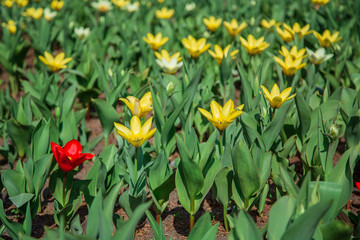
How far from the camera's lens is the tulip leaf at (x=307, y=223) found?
3.61 feet

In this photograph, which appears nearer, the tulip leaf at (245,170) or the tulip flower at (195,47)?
the tulip leaf at (245,170)

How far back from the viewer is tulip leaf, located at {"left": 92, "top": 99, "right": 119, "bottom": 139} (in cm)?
221

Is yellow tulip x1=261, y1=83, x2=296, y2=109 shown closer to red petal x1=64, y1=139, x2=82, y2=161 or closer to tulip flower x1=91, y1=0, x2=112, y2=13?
red petal x1=64, y1=139, x2=82, y2=161

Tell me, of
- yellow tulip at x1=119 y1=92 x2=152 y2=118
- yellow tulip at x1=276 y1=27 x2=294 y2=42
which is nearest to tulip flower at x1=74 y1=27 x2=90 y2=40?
yellow tulip at x1=276 y1=27 x2=294 y2=42

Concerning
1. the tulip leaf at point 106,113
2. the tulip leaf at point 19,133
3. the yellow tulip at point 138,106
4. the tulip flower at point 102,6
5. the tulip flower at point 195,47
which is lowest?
→ the tulip flower at point 102,6

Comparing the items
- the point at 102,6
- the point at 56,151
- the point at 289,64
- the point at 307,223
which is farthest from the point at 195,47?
the point at 102,6

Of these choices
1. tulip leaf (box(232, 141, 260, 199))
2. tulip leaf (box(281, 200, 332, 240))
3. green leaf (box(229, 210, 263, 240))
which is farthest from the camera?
tulip leaf (box(232, 141, 260, 199))

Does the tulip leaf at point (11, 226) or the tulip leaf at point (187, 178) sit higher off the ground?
the tulip leaf at point (187, 178)

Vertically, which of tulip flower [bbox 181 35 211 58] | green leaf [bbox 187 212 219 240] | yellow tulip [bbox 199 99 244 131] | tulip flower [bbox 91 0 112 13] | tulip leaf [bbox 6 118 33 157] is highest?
yellow tulip [bbox 199 99 244 131]

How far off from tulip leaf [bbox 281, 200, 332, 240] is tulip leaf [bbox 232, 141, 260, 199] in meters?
0.43

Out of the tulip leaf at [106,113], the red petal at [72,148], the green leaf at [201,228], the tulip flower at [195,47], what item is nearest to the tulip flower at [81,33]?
the tulip flower at [195,47]

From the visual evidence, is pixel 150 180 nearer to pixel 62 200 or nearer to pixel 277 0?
pixel 62 200

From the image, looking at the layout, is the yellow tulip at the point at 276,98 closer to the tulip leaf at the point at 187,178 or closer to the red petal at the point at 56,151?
the tulip leaf at the point at 187,178

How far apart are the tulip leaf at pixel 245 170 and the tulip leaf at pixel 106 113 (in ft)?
2.90
